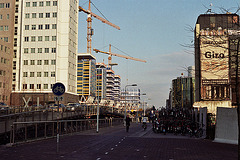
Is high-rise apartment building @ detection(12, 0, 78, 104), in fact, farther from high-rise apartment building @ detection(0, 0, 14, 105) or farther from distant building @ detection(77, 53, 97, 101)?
distant building @ detection(77, 53, 97, 101)

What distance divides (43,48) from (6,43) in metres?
10.5

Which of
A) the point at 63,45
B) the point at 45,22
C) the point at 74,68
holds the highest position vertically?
the point at 45,22

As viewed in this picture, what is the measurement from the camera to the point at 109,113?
67.8 metres

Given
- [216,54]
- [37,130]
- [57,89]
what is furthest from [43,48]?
[216,54]

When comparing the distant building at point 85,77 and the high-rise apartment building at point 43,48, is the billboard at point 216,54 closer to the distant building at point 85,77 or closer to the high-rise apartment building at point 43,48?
the high-rise apartment building at point 43,48

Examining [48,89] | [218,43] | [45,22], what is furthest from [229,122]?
[45,22]

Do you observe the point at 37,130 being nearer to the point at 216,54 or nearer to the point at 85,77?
the point at 216,54

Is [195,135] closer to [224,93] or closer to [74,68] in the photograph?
[224,93]

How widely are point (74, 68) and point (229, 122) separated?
78764mm

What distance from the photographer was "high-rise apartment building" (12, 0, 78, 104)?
283 feet

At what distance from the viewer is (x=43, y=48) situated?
8700 centimetres

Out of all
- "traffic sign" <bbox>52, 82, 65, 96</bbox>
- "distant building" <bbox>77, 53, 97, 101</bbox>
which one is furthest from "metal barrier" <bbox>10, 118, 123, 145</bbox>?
"distant building" <bbox>77, 53, 97, 101</bbox>

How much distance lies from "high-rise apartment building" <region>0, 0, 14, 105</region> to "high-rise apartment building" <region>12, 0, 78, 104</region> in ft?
9.96

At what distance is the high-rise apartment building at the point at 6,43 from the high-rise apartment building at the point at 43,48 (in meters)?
3.03
